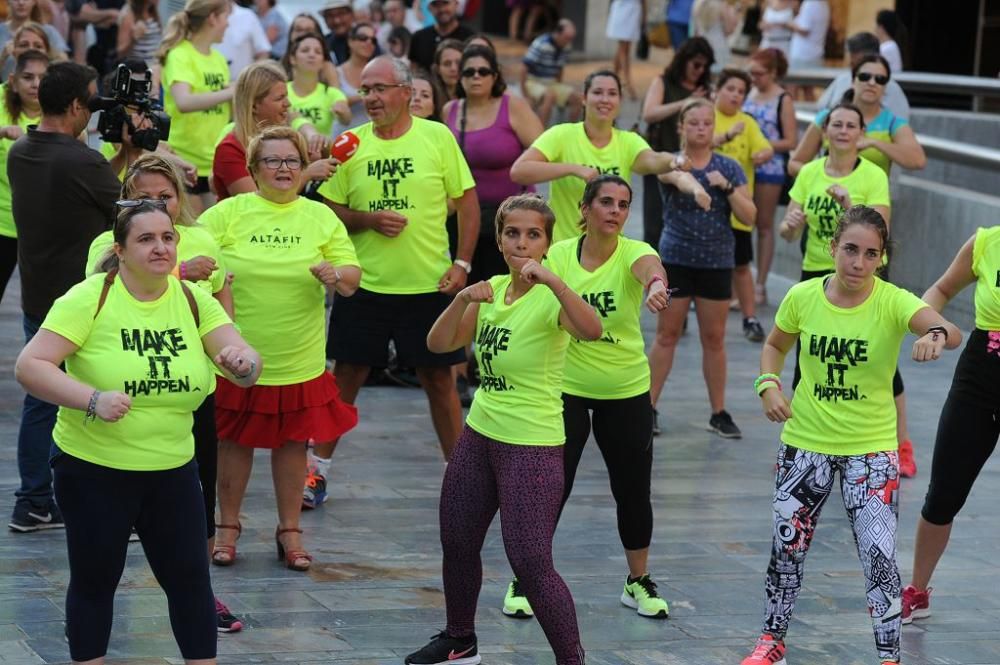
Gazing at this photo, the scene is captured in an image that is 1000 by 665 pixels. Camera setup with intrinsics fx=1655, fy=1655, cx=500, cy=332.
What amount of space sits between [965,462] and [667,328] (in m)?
3.33

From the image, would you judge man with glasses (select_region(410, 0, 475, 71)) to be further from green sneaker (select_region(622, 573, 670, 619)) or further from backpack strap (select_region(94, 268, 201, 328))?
backpack strap (select_region(94, 268, 201, 328))

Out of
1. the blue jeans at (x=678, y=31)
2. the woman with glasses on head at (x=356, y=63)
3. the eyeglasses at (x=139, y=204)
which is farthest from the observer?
the blue jeans at (x=678, y=31)

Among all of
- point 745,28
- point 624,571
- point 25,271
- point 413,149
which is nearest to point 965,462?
point 624,571

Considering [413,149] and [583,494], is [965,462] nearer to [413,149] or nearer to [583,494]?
[583,494]

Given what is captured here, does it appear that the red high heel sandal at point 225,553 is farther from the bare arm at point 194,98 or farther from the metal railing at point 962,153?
the metal railing at point 962,153

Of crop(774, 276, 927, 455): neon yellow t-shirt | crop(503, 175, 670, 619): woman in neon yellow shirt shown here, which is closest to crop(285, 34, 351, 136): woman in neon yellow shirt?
crop(503, 175, 670, 619): woman in neon yellow shirt

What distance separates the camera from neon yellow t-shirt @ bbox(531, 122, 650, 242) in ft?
28.6

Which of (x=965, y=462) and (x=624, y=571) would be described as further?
(x=624, y=571)

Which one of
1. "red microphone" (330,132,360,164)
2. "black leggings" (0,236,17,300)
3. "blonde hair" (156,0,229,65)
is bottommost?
"black leggings" (0,236,17,300)

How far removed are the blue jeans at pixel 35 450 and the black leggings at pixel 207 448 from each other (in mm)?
1209

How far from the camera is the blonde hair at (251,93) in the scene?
7.35 m

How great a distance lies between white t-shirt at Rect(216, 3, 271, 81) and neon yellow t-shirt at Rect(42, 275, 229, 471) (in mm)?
8937

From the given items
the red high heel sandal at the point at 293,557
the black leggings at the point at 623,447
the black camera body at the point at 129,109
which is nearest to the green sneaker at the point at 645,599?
the black leggings at the point at 623,447

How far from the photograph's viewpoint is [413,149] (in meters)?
7.85
